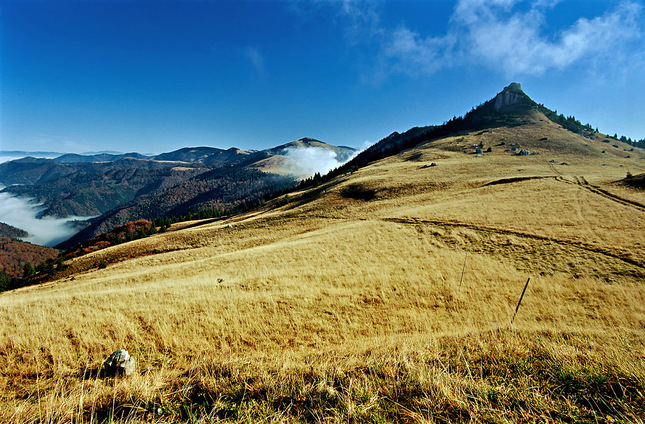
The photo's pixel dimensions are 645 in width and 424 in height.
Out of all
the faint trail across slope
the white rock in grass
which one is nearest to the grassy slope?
the faint trail across slope

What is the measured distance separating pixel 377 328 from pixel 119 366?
27.3 feet

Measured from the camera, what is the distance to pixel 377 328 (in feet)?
33.3

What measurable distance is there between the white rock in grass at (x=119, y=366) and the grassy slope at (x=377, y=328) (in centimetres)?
31

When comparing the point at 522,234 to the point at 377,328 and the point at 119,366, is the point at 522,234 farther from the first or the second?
the point at 119,366

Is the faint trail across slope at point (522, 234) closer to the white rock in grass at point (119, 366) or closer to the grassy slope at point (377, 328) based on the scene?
the grassy slope at point (377, 328)

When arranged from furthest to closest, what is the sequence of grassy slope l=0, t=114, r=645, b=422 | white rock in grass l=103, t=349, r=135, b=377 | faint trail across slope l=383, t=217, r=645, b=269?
faint trail across slope l=383, t=217, r=645, b=269, white rock in grass l=103, t=349, r=135, b=377, grassy slope l=0, t=114, r=645, b=422

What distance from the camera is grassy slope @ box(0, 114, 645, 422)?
2.84 m

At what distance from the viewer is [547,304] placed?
12.9 m

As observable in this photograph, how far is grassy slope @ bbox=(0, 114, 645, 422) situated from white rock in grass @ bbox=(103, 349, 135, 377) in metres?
0.31

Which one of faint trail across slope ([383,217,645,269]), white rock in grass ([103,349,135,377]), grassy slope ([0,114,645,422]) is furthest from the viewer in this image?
faint trail across slope ([383,217,645,269])

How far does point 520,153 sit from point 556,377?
376 feet

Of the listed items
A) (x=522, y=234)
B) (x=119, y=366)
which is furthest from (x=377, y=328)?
(x=522, y=234)

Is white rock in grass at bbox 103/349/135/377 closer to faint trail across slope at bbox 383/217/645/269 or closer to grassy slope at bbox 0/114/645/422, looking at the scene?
grassy slope at bbox 0/114/645/422

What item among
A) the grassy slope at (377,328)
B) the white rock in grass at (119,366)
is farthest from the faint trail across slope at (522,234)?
the white rock in grass at (119,366)
